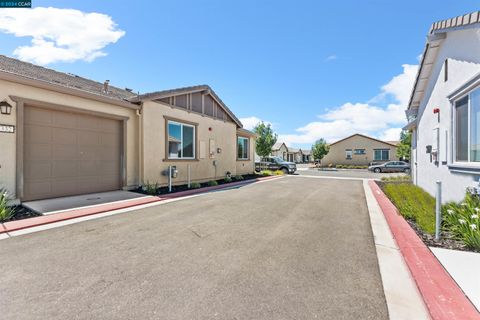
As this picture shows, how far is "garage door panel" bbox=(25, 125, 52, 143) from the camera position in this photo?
268 inches

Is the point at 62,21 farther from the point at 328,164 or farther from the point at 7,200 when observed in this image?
the point at 328,164

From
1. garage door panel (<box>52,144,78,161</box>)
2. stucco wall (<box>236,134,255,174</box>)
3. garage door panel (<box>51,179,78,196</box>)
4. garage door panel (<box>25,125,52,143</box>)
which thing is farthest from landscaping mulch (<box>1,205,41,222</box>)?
stucco wall (<box>236,134,255,174</box>)

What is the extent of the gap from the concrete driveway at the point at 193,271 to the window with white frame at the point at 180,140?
19.9 ft

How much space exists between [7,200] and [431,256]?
31.6 feet

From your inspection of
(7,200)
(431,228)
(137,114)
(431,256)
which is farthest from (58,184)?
(431,228)

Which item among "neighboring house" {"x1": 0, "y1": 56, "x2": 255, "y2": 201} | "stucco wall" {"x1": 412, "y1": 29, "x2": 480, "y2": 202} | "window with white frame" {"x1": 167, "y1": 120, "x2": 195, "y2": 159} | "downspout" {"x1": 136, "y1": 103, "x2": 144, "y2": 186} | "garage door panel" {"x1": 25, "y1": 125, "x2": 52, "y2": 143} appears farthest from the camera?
"window with white frame" {"x1": 167, "y1": 120, "x2": 195, "y2": 159}

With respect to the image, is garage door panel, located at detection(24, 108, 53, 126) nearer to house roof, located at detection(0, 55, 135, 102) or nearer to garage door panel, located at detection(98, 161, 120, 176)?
house roof, located at detection(0, 55, 135, 102)

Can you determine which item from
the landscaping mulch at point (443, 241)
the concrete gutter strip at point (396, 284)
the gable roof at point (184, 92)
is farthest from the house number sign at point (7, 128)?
the landscaping mulch at point (443, 241)

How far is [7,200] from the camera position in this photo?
619 centimetres

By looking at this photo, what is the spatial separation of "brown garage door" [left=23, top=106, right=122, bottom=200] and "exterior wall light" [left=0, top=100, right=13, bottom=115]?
1.39 feet

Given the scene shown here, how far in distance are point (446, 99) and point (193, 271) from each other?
7.93 m

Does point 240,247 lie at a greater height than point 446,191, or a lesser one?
lesser

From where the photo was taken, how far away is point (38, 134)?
23.1 ft

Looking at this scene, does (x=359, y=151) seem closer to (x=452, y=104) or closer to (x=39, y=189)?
(x=452, y=104)
